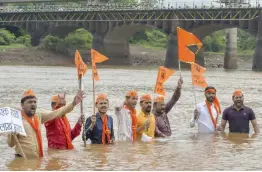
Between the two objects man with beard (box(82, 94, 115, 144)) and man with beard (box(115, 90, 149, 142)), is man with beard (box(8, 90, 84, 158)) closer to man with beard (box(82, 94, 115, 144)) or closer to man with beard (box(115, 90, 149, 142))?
man with beard (box(82, 94, 115, 144))

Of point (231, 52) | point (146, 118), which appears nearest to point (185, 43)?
point (146, 118)

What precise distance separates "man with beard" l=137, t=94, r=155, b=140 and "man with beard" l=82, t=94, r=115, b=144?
2.49 feet

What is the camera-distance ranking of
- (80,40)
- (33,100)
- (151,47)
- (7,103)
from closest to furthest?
1. (33,100)
2. (7,103)
3. (80,40)
4. (151,47)

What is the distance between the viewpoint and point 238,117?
15.6 meters

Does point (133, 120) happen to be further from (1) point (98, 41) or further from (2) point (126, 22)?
(1) point (98, 41)

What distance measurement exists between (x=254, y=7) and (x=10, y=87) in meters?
40.3

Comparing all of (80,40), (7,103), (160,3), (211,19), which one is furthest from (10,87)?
(80,40)

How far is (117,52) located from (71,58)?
205 inches

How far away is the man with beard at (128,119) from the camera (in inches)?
533

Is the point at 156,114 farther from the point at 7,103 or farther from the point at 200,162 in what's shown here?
the point at 7,103

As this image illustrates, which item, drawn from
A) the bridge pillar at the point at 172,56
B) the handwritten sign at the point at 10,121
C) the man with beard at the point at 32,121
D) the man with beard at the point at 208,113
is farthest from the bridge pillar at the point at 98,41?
the handwritten sign at the point at 10,121

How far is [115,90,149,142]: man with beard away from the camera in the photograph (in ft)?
44.4

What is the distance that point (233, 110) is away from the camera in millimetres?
15492

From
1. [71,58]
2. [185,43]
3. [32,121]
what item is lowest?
[32,121]
